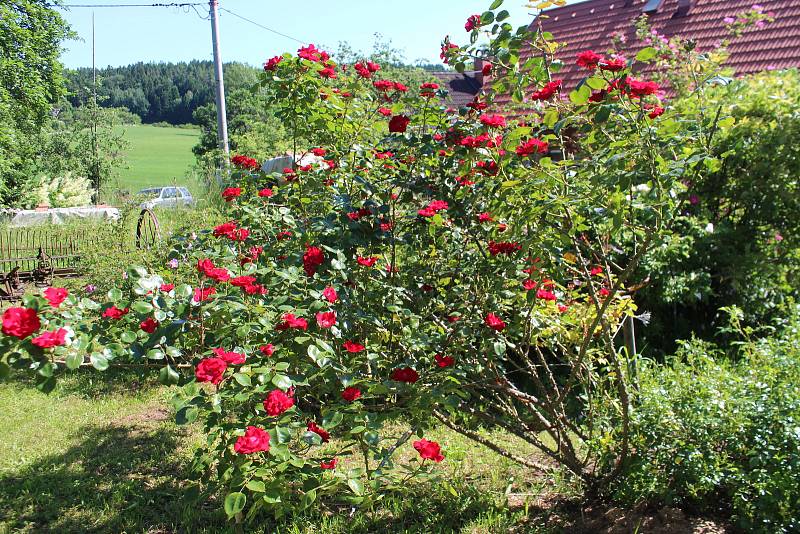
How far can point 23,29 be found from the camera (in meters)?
14.7

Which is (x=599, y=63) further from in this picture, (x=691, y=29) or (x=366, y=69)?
(x=691, y=29)

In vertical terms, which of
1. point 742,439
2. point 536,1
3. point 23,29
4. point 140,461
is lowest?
point 140,461

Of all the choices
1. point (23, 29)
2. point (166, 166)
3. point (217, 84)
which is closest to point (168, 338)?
point (217, 84)

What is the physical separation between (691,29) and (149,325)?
11.8 m

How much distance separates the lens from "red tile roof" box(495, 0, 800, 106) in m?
9.59

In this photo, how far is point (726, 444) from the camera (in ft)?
7.97

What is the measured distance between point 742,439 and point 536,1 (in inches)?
73.6

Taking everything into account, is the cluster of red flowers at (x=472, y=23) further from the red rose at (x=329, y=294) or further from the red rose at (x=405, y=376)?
the red rose at (x=405, y=376)

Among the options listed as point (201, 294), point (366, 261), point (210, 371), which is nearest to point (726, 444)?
point (366, 261)

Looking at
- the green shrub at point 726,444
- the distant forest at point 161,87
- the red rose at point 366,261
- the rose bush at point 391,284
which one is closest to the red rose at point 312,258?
the rose bush at point 391,284

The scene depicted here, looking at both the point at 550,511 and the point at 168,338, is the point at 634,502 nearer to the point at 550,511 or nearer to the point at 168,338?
the point at 550,511

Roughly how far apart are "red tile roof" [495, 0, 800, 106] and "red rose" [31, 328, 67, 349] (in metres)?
6.91

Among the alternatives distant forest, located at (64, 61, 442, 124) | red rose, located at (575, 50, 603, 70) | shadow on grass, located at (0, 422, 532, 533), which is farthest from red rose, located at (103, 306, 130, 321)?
distant forest, located at (64, 61, 442, 124)

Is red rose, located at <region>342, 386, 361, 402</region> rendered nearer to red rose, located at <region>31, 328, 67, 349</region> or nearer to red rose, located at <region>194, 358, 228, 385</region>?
red rose, located at <region>194, 358, 228, 385</region>
